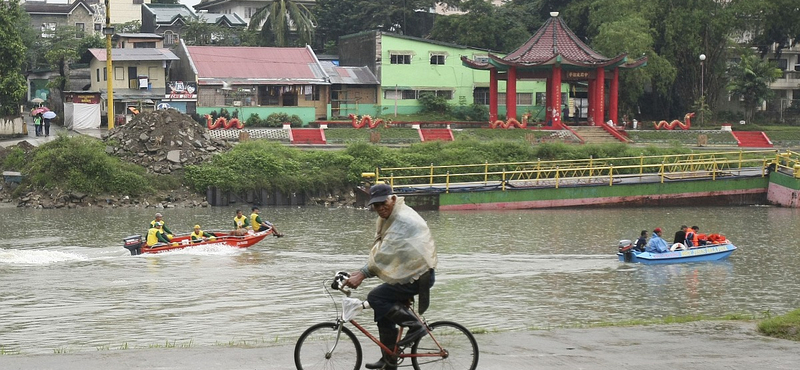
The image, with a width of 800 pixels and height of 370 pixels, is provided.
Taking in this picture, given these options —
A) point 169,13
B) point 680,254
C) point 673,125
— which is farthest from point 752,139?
point 169,13

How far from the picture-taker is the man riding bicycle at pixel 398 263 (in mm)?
10695

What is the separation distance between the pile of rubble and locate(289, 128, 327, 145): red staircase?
8952 millimetres

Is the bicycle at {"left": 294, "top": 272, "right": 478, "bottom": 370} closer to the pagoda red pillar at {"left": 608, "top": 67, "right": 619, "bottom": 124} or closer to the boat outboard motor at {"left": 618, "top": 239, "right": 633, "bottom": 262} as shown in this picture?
the boat outboard motor at {"left": 618, "top": 239, "right": 633, "bottom": 262}

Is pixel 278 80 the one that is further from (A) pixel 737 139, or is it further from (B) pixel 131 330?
(B) pixel 131 330

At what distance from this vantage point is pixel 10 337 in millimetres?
16766

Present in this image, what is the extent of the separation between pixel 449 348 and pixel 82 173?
35.9 metres

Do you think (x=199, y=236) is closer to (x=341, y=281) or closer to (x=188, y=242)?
(x=188, y=242)

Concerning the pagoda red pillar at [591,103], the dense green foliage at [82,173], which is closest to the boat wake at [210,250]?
the dense green foliage at [82,173]

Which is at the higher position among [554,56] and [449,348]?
[554,56]

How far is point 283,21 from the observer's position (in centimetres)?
8012

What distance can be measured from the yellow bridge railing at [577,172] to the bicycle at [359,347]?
104 feet

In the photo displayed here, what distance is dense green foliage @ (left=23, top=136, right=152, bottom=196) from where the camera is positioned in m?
43.7

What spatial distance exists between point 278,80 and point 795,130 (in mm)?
34620

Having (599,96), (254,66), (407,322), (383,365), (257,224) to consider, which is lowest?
(257,224)
